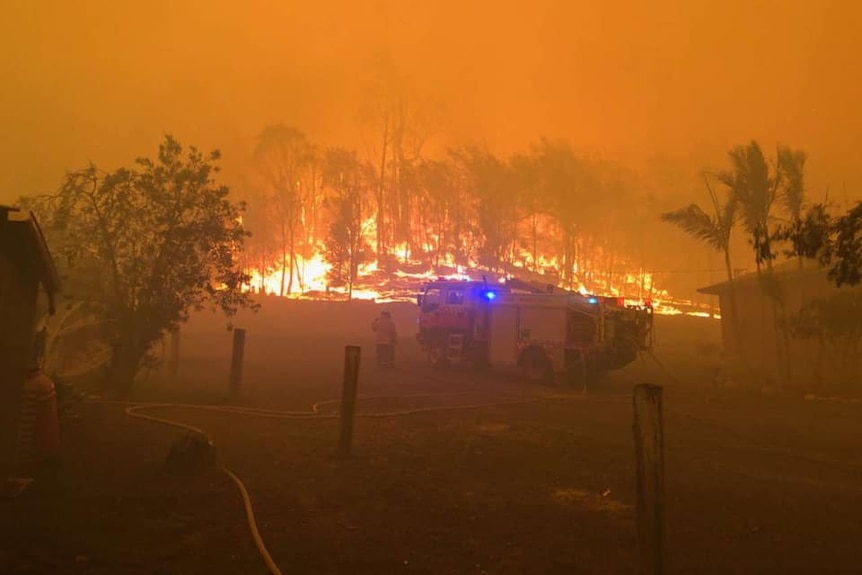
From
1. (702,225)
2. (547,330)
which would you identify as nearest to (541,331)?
(547,330)

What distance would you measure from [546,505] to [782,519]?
89.3 inches

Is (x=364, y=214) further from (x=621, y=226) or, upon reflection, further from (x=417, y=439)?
(x=417, y=439)

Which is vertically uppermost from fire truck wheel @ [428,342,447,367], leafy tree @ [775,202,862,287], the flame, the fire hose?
the flame

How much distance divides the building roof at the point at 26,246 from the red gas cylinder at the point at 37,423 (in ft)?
3.73

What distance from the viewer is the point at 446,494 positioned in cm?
705

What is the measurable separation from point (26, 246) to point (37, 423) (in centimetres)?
206

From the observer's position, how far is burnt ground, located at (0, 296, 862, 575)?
518 cm

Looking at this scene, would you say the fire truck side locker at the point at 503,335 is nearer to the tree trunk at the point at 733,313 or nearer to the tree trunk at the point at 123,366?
the tree trunk at the point at 733,313

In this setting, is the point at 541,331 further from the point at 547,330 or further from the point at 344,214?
the point at 344,214

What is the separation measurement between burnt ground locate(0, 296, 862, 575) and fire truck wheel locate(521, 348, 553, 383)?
4.33 meters

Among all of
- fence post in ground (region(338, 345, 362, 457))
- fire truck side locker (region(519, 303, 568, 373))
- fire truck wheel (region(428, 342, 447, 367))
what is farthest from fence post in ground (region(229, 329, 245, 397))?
fire truck wheel (region(428, 342, 447, 367))

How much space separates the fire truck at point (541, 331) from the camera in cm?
1794

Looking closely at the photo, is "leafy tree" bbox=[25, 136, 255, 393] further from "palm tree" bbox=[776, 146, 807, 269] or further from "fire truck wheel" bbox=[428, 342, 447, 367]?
"palm tree" bbox=[776, 146, 807, 269]

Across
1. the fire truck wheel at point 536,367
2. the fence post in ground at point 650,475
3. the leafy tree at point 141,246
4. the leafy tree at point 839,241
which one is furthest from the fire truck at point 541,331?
the fence post in ground at point 650,475
